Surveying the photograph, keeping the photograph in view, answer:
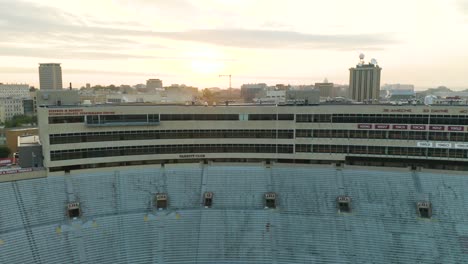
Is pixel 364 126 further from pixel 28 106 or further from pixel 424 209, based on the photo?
pixel 28 106

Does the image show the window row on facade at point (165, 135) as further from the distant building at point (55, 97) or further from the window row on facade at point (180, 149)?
the distant building at point (55, 97)

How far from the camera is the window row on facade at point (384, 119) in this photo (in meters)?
44.1

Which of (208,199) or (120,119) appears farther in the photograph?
(120,119)

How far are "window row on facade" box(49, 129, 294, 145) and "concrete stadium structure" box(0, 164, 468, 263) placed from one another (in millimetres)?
3972

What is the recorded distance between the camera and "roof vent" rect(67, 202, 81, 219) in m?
39.5

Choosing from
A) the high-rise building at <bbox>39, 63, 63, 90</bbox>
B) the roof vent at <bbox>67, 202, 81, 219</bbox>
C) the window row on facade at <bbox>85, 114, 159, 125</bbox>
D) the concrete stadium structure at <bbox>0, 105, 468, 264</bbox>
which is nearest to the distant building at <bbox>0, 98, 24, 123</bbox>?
the high-rise building at <bbox>39, 63, 63, 90</bbox>

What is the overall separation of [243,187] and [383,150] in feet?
60.0

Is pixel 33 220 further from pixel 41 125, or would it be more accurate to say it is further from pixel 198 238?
pixel 198 238

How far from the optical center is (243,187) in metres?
45.1

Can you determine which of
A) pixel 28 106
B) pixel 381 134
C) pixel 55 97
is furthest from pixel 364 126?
pixel 28 106

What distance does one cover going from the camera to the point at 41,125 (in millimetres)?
42844

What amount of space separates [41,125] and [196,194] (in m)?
19.9

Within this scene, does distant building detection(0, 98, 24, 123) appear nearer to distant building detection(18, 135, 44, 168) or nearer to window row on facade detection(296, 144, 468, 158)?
distant building detection(18, 135, 44, 168)

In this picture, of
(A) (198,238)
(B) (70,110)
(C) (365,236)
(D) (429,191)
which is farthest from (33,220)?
(D) (429,191)
